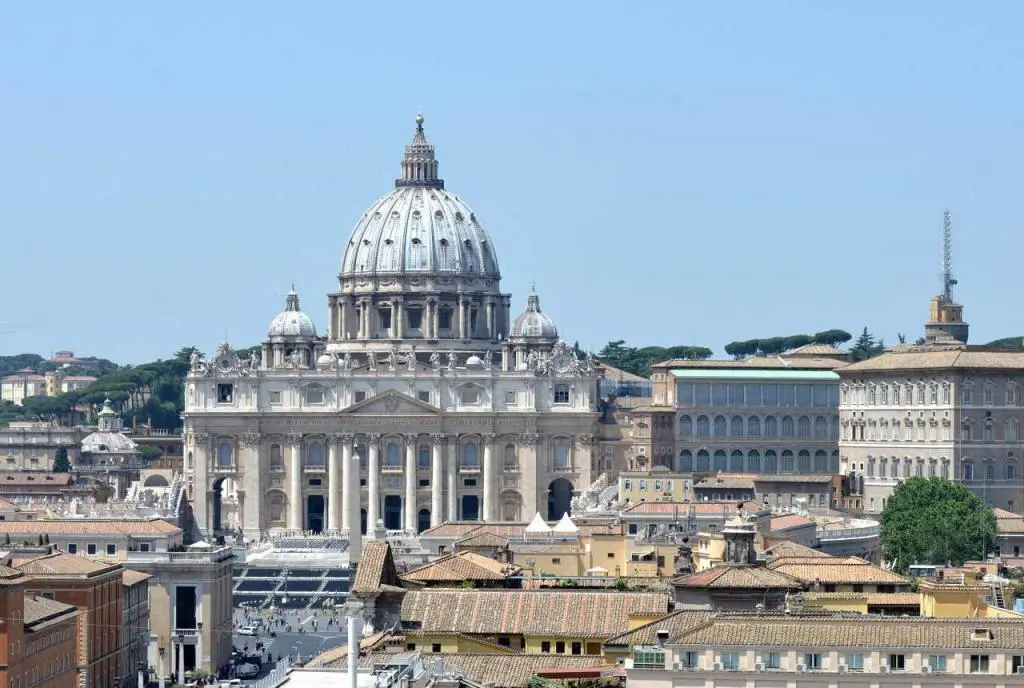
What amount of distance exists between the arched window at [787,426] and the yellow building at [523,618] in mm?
130898

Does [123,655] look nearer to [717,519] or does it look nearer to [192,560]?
[192,560]

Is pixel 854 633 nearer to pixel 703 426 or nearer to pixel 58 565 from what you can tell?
pixel 58 565

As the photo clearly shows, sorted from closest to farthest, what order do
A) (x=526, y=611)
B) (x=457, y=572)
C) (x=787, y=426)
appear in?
(x=526, y=611) → (x=457, y=572) → (x=787, y=426)

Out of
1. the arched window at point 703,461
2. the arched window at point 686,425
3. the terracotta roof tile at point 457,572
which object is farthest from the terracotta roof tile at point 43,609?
the arched window at point 686,425

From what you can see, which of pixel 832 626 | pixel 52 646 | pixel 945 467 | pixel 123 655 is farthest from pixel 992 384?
pixel 832 626

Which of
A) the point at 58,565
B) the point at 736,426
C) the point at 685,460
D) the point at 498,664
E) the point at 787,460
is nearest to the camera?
the point at 498,664

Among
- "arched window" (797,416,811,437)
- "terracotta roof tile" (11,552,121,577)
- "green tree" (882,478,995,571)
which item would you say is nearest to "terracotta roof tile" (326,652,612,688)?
"terracotta roof tile" (11,552,121,577)

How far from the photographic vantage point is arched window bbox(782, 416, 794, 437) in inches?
7697

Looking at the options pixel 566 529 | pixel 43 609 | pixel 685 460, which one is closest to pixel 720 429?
pixel 685 460

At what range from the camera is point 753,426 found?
196 meters

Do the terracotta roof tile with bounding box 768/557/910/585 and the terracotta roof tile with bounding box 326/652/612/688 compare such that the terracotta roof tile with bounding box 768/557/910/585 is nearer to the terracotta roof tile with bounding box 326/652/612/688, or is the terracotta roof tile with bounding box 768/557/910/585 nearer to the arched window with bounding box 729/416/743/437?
the terracotta roof tile with bounding box 326/652/612/688

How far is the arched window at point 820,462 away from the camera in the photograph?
640ft

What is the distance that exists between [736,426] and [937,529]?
62757 mm

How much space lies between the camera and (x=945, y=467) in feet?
548
